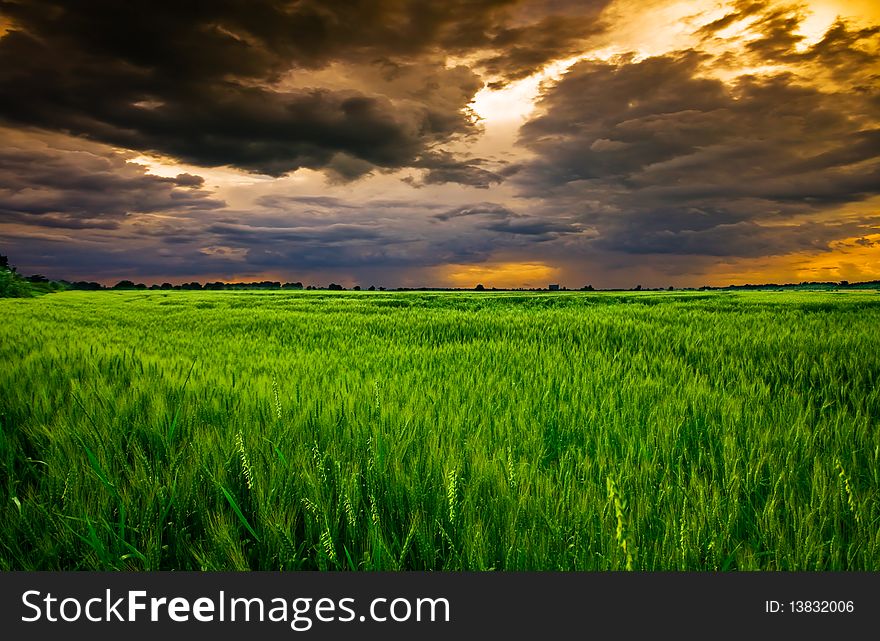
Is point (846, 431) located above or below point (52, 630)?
above

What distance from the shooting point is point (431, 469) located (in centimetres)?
175

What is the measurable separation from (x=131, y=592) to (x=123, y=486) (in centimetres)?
66

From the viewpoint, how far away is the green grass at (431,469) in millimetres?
1348

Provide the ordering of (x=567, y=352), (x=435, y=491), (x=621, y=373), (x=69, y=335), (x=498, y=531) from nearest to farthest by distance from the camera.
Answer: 1. (x=498, y=531)
2. (x=435, y=491)
3. (x=621, y=373)
4. (x=567, y=352)
5. (x=69, y=335)

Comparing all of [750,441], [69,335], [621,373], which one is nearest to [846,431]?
[750,441]

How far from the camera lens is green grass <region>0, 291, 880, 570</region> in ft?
4.42

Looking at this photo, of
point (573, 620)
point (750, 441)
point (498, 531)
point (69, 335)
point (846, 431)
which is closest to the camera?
point (573, 620)

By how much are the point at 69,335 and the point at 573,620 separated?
26.9 feet

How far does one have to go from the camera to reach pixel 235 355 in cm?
478

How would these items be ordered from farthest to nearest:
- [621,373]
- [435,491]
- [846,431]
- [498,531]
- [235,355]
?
[235,355] → [621,373] → [846,431] → [435,491] → [498,531]

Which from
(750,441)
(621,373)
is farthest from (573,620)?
(621,373)

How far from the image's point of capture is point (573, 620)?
1185 mm

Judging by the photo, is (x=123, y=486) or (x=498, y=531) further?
(x=123, y=486)

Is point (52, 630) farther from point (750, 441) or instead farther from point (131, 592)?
point (750, 441)
